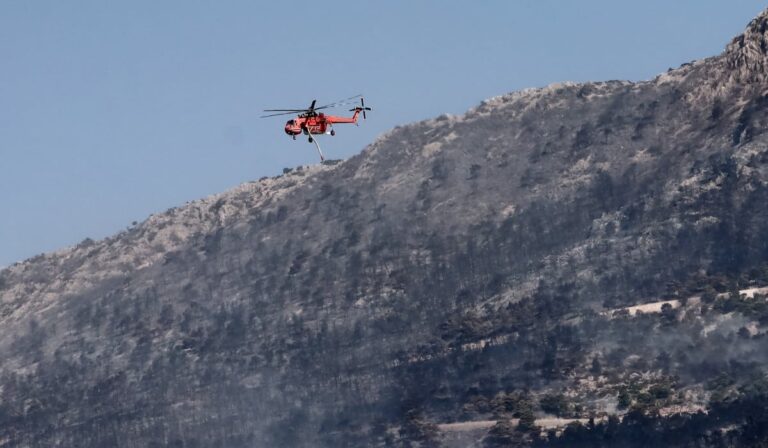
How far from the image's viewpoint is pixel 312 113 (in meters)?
136

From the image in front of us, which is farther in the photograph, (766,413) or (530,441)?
(530,441)

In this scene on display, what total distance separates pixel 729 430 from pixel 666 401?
890 inches

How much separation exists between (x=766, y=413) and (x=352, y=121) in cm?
6521

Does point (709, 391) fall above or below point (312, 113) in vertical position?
below

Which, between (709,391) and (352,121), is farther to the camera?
(709,391)

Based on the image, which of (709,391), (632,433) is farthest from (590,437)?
(709,391)

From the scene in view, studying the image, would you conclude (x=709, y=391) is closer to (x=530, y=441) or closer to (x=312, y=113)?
(x=530, y=441)

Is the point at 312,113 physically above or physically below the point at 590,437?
above

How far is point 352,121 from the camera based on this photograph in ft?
484

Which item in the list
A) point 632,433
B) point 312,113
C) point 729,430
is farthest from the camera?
point 632,433

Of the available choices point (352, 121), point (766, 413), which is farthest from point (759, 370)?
point (352, 121)

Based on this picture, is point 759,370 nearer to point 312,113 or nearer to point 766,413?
point 766,413

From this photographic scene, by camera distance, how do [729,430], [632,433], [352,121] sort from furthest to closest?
1. [632,433]
2. [729,430]
3. [352,121]

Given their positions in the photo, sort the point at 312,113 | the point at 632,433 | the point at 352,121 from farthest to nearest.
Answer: the point at 632,433 → the point at 352,121 → the point at 312,113
